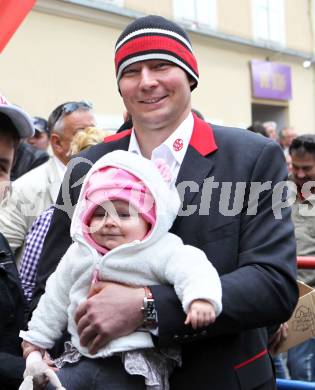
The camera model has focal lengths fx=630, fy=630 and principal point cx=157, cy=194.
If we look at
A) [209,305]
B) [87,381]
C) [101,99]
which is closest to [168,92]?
[209,305]

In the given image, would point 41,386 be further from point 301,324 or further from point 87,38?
point 87,38

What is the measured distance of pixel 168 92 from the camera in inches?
77.4

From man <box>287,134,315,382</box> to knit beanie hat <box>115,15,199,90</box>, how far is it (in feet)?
6.48

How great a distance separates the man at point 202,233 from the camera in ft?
5.74

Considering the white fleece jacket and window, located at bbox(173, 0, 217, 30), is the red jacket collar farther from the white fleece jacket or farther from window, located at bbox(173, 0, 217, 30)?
window, located at bbox(173, 0, 217, 30)

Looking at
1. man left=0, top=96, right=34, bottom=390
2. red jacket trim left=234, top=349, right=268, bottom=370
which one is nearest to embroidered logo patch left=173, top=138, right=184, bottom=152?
red jacket trim left=234, top=349, right=268, bottom=370

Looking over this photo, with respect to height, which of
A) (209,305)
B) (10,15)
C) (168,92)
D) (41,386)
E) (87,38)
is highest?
(87,38)

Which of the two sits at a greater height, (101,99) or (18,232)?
(101,99)

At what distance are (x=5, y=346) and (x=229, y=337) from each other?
871 mm

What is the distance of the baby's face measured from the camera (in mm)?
1874

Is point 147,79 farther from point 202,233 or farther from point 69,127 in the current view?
point 69,127

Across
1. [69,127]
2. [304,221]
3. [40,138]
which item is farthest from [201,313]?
[40,138]

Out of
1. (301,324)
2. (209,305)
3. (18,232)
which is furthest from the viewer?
(18,232)

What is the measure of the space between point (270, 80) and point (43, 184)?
11126 millimetres
